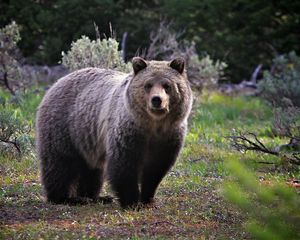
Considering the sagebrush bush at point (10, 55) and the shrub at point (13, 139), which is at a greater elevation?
the sagebrush bush at point (10, 55)

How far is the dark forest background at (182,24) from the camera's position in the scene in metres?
14.6

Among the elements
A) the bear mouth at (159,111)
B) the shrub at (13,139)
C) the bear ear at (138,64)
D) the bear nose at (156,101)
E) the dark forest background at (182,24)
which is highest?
the dark forest background at (182,24)

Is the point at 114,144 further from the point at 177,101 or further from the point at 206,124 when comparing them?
the point at 206,124

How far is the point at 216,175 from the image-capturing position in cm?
808

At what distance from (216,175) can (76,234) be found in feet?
10.7

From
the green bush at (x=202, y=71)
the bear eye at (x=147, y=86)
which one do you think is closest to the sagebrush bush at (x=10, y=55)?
the green bush at (x=202, y=71)

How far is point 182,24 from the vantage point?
1514 cm

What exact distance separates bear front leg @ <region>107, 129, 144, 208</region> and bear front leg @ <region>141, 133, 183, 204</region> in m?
0.17

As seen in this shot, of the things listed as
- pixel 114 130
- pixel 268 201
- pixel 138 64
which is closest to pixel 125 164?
pixel 114 130

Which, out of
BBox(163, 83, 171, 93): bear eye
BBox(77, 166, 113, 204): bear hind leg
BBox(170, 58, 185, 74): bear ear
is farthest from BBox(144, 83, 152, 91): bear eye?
BBox(77, 166, 113, 204): bear hind leg

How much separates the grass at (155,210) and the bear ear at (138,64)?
1.30 meters

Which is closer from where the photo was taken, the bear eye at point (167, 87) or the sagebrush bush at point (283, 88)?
the bear eye at point (167, 87)

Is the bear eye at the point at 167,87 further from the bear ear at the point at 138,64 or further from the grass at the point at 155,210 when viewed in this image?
the grass at the point at 155,210

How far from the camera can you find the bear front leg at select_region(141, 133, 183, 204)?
6.12m
